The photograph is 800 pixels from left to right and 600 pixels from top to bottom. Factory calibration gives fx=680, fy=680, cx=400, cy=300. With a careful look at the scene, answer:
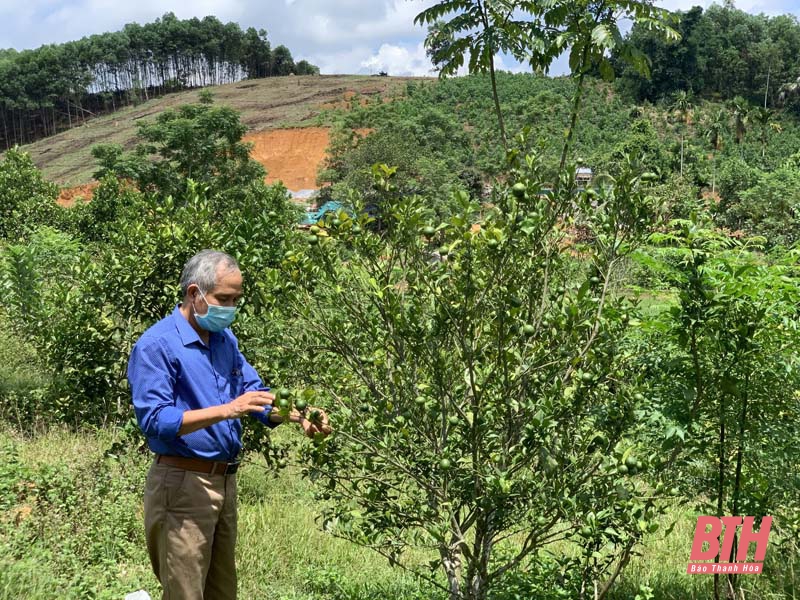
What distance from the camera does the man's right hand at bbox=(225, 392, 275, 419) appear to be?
2654 millimetres

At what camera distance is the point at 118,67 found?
103 m

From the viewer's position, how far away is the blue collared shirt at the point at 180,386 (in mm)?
2754

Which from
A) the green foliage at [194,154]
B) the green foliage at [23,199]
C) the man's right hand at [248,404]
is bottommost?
the man's right hand at [248,404]

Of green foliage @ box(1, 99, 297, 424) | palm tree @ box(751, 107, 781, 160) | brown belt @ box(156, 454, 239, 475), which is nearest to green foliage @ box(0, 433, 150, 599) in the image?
green foliage @ box(1, 99, 297, 424)

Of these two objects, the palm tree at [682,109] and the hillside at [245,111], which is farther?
the hillside at [245,111]

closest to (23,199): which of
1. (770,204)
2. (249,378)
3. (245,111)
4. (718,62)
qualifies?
(249,378)

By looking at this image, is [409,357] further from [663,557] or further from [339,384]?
[663,557]

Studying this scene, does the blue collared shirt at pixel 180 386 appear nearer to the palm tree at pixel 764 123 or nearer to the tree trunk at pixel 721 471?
the tree trunk at pixel 721 471

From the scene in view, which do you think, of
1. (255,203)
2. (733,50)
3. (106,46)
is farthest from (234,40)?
(255,203)

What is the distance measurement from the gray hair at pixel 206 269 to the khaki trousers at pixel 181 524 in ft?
2.61

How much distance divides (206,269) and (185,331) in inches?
11.4

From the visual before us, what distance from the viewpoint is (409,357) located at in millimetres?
2705

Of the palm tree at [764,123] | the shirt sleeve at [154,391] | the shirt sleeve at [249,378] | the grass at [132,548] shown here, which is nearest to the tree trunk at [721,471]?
the grass at [132,548]

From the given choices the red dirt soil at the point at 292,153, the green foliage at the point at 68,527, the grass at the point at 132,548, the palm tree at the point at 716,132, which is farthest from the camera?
the red dirt soil at the point at 292,153
